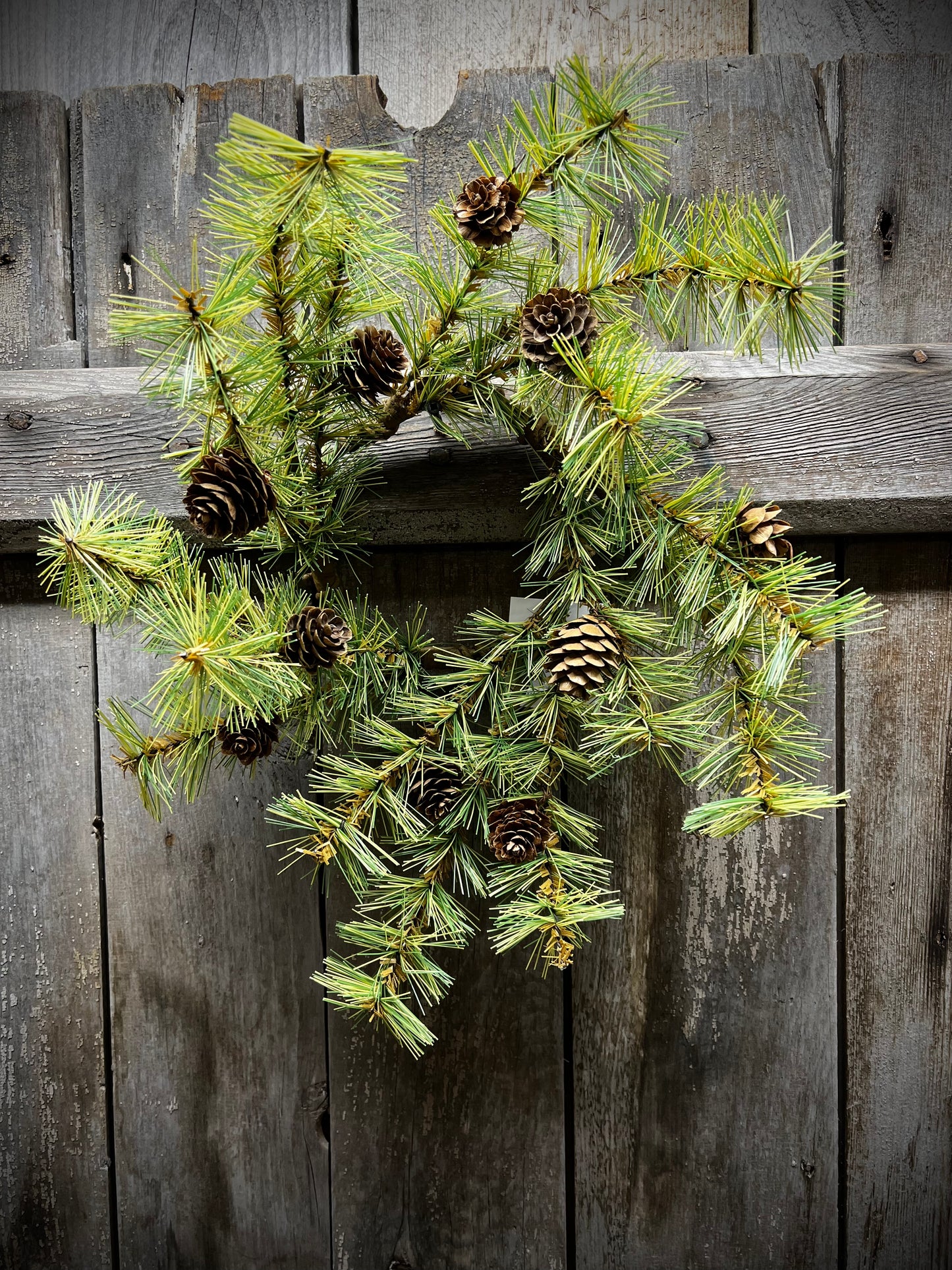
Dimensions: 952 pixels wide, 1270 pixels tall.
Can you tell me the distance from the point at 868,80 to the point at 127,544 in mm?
655

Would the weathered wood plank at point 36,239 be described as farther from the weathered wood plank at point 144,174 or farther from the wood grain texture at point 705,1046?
the wood grain texture at point 705,1046

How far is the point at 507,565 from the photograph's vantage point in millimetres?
667

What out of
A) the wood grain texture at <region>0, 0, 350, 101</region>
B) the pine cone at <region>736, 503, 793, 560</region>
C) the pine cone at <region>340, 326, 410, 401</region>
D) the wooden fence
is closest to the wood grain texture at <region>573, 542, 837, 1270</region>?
the wooden fence

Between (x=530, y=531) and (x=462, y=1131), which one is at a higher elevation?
(x=530, y=531)

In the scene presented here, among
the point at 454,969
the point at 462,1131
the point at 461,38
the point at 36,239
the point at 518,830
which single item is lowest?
the point at 462,1131

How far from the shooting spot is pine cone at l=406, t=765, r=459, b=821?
0.50 m

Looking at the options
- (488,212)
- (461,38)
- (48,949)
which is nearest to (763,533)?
(488,212)

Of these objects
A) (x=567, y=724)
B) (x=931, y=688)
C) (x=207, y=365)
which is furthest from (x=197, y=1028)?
(x=931, y=688)

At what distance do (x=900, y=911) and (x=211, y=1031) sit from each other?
58cm

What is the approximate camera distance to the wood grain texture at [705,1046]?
67cm

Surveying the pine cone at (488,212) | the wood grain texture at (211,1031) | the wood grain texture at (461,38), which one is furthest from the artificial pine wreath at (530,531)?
the wood grain texture at (461,38)

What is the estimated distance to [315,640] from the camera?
1.49 ft

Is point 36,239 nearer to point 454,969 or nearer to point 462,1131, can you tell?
point 454,969

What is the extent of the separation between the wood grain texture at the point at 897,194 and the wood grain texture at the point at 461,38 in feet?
0.61
